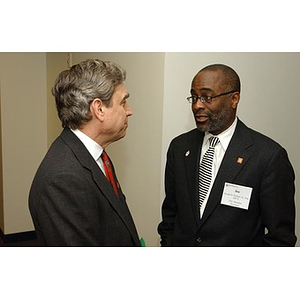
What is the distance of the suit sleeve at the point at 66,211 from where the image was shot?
3.17 ft

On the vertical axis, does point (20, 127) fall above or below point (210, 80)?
below

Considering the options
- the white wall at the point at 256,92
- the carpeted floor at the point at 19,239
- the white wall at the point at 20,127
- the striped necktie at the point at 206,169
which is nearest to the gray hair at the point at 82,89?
the striped necktie at the point at 206,169

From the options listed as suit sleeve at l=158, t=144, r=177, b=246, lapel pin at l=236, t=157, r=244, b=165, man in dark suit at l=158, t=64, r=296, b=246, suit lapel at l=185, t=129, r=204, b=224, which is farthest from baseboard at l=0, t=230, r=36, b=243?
lapel pin at l=236, t=157, r=244, b=165

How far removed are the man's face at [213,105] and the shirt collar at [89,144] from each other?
1.60 feet

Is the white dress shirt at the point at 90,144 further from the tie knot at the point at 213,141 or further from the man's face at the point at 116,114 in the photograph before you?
the tie knot at the point at 213,141

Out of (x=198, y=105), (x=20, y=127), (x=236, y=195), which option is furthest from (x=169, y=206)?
(x=20, y=127)

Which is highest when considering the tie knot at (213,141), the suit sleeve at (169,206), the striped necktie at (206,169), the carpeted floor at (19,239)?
the tie knot at (213,141)

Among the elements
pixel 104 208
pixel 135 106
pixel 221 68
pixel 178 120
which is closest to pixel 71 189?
pixel 104 208

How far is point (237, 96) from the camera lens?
1.45 metres

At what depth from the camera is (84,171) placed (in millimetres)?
1038

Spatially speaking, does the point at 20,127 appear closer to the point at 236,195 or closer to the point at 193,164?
the point at 193,164

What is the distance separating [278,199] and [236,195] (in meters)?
0.16
